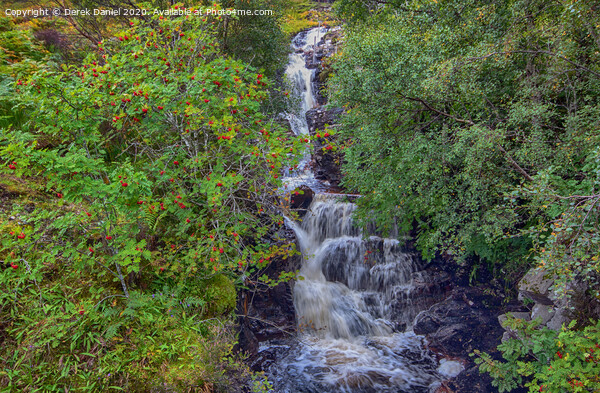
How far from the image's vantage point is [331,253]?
10.6 metres

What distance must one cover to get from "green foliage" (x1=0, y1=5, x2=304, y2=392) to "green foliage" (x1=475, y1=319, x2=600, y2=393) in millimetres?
4430

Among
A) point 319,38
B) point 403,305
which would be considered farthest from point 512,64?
point 319,38

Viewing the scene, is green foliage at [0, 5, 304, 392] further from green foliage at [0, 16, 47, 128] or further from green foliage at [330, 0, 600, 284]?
green foliage at [330, 0, 600, 284]

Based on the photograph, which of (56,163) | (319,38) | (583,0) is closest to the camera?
(56,163)

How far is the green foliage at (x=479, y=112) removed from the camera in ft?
18.6

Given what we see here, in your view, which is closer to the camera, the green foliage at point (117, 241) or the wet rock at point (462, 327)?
the green foliage at point (117, 241)

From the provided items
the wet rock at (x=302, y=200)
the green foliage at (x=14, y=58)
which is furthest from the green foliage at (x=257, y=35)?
the green foliage at (x=14, y=58)

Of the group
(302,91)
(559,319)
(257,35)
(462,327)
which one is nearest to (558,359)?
(559,319)

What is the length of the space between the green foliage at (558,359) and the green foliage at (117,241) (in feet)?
14.5

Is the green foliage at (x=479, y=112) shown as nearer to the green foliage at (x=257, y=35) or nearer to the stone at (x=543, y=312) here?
the stone at (x=543, y=312)

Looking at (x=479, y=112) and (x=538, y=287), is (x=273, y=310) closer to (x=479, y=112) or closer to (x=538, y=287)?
(x=538, y=287)

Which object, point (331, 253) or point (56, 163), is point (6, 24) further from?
point (331, 253)

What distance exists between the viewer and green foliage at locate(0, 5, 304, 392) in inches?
149

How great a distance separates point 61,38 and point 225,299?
342 inches
